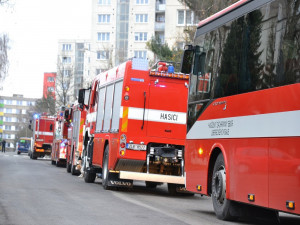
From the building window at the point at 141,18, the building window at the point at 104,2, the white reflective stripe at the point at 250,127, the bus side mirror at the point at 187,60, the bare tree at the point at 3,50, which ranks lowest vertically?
the white reflective stripe at the point at 250,127

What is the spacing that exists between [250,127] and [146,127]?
24.9ft

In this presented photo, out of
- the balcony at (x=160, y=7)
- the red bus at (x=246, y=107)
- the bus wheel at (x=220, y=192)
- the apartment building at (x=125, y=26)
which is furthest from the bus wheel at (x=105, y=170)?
the balcony at (x=160, y=7)

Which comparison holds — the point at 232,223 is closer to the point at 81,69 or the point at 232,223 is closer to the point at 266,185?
the point at 266,185

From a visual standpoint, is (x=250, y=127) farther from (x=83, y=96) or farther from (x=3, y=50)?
(x=3, y=50)

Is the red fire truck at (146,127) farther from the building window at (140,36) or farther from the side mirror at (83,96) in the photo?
the building window at (140,36)

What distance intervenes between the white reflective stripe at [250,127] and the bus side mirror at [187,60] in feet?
4.04

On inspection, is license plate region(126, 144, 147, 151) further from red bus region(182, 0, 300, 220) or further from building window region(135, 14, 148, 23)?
building window region(135, 14, 148, 23)

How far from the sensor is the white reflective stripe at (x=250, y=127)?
9336 mm

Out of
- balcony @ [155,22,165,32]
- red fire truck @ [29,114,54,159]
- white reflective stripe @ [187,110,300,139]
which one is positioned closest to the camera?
white reflective stripe @ [187,110,300,139]

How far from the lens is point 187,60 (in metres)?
13.9

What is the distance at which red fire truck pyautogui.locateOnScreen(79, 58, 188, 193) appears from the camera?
1786 centimetres

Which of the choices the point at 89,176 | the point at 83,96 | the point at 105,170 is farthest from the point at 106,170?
the point at 83,96

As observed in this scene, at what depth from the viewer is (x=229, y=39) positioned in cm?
1215

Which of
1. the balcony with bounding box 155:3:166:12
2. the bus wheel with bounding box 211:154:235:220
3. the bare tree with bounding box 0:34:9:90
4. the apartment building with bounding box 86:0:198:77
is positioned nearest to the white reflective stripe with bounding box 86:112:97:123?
the bus wheel with bounding box 211:154:235:220
